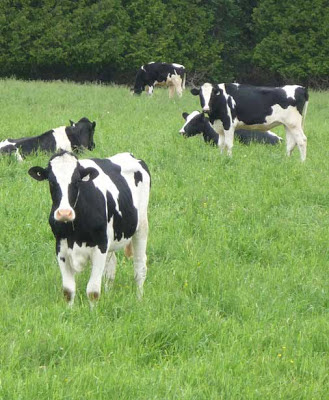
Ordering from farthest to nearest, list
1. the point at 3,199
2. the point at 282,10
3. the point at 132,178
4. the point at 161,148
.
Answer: the point at 282,10 < the point at 161,148 < the point at 3,199 < the point at 132,178

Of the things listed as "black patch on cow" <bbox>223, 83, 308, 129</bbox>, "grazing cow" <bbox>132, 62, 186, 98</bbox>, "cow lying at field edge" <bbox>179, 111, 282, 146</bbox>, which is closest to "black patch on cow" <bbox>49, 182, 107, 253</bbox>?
"black patch on cow" <bbox>223, 83, 308, 129</bbox>

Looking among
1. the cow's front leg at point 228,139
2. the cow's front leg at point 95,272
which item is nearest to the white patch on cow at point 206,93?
the cow's front leg at point 228,139

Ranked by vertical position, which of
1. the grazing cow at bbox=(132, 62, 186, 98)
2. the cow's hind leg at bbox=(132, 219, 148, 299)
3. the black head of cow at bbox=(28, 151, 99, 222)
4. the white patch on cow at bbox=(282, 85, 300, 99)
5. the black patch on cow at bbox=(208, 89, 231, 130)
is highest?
the black head of cow at bbox=(28, 151, 99, 222)

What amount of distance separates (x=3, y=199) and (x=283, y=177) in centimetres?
428

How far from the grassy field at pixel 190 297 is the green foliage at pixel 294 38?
61.1 ft

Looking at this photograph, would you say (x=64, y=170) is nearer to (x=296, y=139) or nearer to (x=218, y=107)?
(x=218, y=107)

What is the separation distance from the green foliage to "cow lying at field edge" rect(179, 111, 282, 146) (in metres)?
15.5

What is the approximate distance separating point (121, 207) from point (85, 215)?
48 cm

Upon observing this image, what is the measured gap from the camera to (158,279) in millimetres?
6539

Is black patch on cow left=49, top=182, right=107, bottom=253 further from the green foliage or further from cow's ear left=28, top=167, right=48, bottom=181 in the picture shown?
the green foliage

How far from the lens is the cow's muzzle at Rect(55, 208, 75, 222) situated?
5280mm

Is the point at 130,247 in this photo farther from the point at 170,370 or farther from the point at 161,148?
the point at 161,148

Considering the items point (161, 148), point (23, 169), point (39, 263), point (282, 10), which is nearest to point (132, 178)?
point (39, 263)

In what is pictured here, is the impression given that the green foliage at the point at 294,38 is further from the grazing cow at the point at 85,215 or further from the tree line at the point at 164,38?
the grazing cow at the point at 85,215
